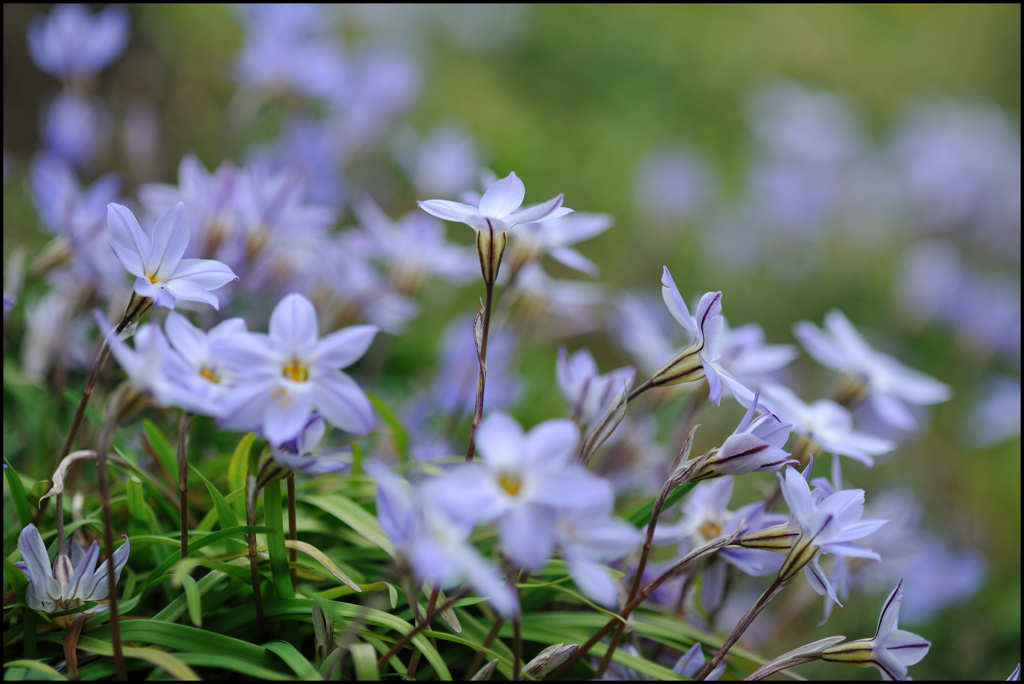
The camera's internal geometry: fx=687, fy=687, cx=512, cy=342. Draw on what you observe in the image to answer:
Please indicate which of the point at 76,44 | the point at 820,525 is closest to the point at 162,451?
the point at 820,525

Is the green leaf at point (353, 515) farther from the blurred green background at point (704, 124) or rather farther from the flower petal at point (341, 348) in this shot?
the blurred green background at point (704, 124)

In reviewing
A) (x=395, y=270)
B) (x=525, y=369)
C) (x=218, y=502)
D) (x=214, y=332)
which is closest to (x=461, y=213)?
(x=214, y=332)

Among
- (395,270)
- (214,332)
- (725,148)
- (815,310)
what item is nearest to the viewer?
(214,332)

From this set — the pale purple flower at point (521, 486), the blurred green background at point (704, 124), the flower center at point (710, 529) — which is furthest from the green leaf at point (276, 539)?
the blurred green background at point (704, 124)

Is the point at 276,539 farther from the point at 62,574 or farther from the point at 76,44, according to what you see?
the point at 76,44

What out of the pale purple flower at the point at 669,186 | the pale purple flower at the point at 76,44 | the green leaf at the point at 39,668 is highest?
the pale purple flower at the point at 76,44

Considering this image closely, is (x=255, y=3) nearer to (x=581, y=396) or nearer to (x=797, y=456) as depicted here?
(x=581, y=396)

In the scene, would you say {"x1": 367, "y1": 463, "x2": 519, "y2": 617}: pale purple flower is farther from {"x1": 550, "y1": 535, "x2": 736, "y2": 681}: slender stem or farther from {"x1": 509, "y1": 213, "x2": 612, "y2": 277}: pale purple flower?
{"x1": 509, "y1": 213, "x2": 612, "y2": 277}: pale purple flower
